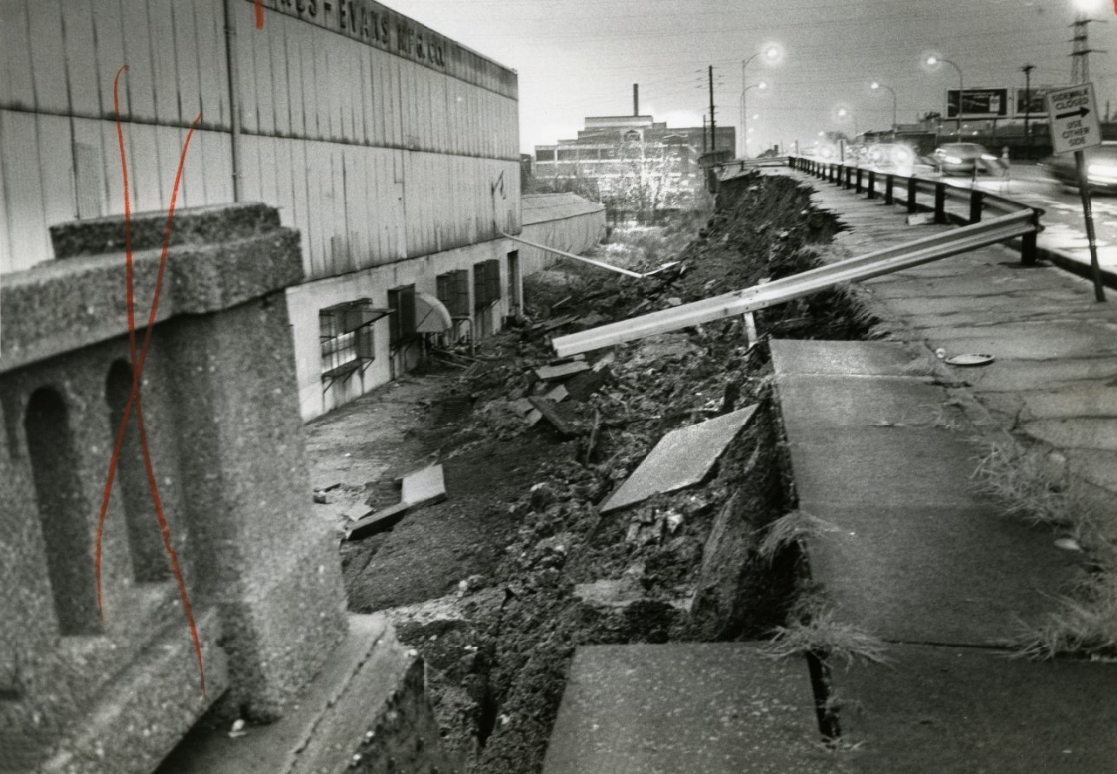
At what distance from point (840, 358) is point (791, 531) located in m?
3.12

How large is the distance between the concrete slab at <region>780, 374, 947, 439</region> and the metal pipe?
12.4 meters

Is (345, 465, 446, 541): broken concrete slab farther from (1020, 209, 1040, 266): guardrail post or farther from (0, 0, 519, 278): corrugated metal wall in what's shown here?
(1020, 209, 1040, 266): guardrail post

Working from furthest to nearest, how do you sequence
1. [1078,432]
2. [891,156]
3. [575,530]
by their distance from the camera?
[891,156]
[575,530]
[1078,432]

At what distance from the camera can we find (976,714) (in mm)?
2814

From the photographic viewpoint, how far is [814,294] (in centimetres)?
990

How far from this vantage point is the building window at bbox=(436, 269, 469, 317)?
86.7 feet

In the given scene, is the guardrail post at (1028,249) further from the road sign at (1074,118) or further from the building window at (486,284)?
the building window at (486,284)

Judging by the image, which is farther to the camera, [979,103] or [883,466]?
[979,103]

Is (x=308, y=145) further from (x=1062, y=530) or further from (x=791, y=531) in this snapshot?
(x=1062, y=530)

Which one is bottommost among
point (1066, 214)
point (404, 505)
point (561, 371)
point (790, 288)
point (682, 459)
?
point (404, 505)

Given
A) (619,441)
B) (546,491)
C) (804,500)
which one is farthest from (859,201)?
(804,500)

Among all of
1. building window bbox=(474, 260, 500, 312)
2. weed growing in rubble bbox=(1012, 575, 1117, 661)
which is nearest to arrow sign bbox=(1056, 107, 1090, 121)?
weed growing in rubble bbox=(1012, 575, 1117, 661)

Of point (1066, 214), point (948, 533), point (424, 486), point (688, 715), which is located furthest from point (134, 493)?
point (1066, 214)

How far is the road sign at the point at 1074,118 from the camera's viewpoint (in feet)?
29.6
